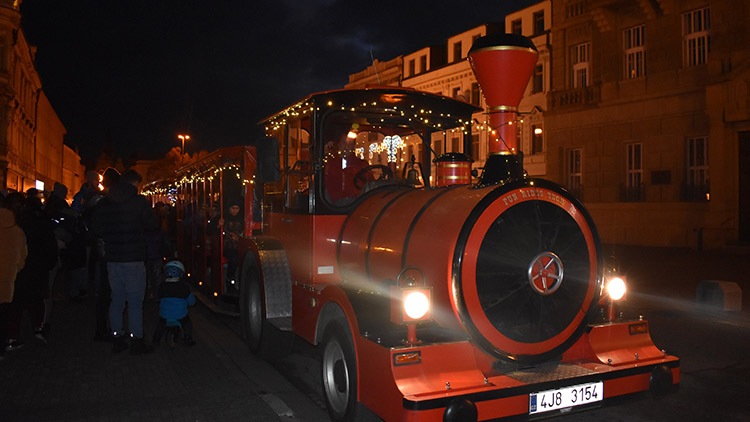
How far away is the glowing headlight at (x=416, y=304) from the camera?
339 cm

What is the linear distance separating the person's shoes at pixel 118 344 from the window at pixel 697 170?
2008cm

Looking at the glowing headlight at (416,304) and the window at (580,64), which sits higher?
the window at (580,64)

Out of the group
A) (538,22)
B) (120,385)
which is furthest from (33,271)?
(538,22)

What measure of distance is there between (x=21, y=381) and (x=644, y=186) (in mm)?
21768

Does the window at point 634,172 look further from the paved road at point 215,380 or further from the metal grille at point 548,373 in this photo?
the metal grille at point 548,373

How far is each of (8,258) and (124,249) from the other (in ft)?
3.87

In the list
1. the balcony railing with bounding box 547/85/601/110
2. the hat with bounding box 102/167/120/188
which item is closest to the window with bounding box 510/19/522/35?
the balcony railing with bounding box 547/85/601/110

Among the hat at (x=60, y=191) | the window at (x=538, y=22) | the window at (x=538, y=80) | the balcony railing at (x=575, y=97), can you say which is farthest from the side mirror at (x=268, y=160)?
the window at (x=538, y=22)

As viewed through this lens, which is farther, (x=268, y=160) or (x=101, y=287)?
(x=101, y=287)

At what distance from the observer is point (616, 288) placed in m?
4.18

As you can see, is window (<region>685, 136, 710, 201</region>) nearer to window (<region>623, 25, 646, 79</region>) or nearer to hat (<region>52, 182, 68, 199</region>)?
window (<region>623, 25, 646, 79</region>)

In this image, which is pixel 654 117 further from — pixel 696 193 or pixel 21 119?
pixel 21 119

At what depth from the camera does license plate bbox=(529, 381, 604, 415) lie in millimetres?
3393

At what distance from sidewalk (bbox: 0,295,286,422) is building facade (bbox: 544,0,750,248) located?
18.7 meters
